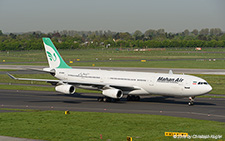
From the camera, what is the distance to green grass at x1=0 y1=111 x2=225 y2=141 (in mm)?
27312

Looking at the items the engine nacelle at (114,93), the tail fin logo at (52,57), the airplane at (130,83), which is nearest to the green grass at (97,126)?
the engine nacelle at (114,93)

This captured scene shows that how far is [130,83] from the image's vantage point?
164 ft

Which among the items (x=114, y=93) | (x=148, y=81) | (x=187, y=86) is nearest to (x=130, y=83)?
(x=148, y=81)

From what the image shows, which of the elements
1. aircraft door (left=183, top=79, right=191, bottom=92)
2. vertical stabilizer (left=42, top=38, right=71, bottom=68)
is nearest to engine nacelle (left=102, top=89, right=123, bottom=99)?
aircraft door (left=183, top=79, right=191, bottom=92)

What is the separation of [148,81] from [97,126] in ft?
60.3

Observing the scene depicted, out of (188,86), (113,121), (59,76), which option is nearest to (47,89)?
(59,76)

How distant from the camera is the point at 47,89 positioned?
211 feet

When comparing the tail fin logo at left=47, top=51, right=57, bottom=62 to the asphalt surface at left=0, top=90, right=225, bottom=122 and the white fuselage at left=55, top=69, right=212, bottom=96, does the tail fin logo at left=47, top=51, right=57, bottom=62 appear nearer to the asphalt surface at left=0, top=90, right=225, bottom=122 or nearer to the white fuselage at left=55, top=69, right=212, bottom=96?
the white fuselage at left=55, top=69, right=212, bottom=96

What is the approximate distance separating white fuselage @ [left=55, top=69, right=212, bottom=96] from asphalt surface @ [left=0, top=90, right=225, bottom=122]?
1.78 metres

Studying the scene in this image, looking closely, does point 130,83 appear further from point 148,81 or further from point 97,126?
point 97,126

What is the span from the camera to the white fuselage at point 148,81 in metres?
45.7

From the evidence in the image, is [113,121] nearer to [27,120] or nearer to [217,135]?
[27,120]

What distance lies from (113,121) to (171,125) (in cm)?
536

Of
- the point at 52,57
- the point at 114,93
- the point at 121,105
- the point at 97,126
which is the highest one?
the point at 52,57
